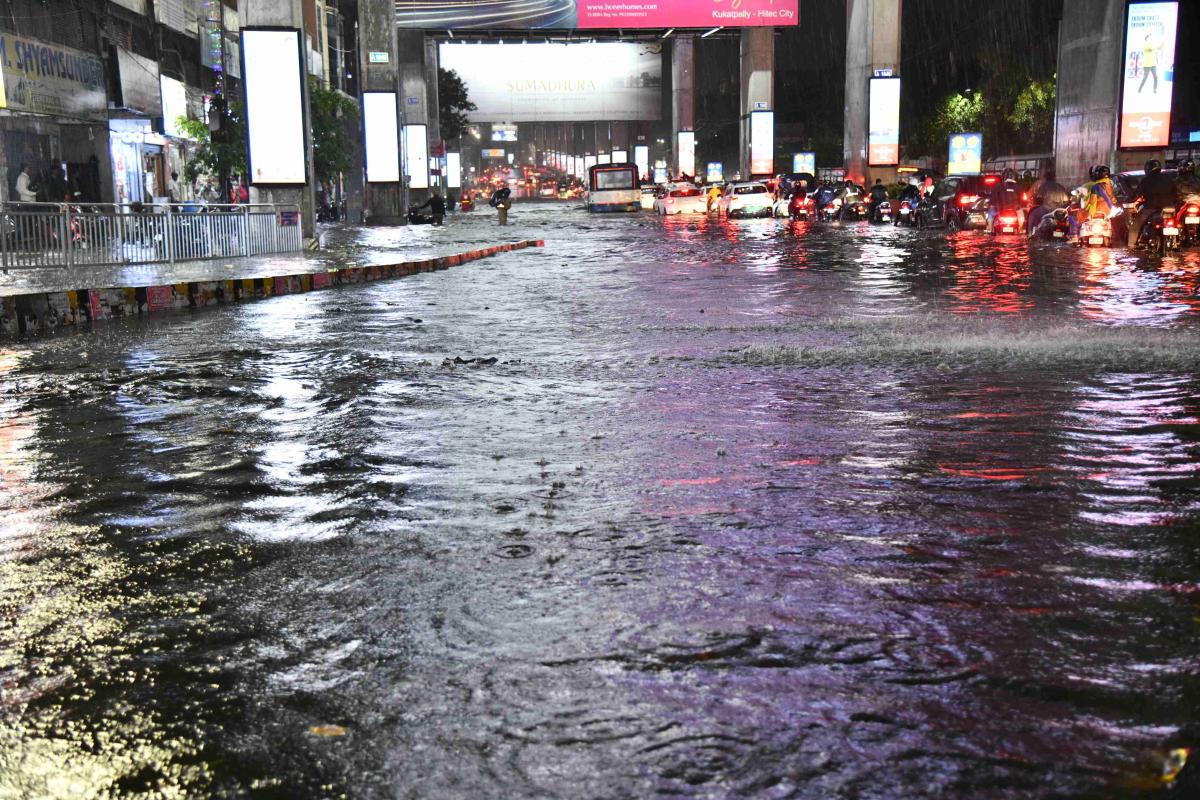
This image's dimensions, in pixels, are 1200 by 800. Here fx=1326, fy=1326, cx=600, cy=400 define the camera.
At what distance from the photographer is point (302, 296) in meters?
19.3

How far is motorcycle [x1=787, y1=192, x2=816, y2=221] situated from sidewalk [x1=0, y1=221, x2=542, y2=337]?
2568 cm

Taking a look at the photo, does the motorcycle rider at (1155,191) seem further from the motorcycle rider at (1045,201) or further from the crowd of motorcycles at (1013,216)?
the motorcycle rider at (1045,201)

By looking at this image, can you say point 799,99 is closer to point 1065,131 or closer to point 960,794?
point 1065,131

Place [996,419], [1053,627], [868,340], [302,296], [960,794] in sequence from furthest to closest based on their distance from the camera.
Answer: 1. [302,296]
2. [868,340]
3. [996,419]
4. [1053,627]
5. [960,794]

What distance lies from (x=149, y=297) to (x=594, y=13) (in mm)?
46325

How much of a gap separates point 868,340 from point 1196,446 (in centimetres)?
518

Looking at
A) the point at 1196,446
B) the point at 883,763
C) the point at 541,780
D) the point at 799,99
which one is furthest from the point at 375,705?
the point at 799,99

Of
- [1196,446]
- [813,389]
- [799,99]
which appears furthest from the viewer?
[799,99]

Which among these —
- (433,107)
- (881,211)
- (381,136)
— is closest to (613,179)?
(433,107)

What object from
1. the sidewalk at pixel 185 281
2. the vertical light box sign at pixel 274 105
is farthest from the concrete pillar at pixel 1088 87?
the vertical light box sign at pixel 274 105

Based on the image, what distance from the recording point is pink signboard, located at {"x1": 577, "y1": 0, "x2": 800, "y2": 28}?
196 ft

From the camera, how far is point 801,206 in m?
53.8

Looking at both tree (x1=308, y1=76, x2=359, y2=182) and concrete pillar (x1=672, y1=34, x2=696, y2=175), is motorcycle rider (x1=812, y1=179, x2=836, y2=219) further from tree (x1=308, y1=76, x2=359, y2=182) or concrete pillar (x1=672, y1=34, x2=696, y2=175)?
concrete pillar (x1=672, y1=34, x2=696, y2=175)

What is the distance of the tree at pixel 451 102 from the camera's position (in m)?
86.6
